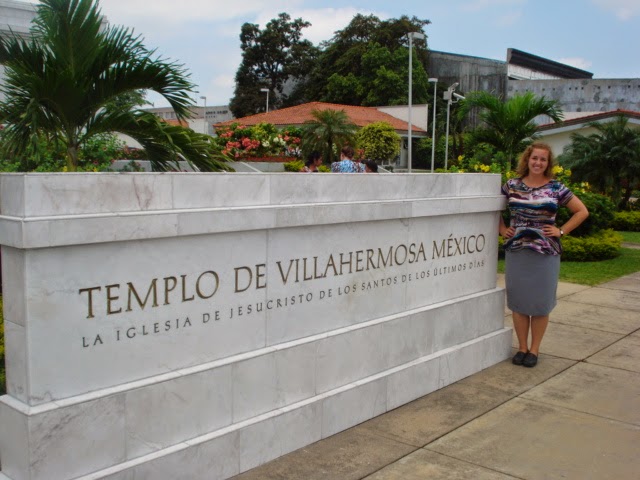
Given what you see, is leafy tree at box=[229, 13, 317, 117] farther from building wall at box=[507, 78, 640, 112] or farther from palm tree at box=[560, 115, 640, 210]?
palm tree at box=[560, 115, 640, 210]

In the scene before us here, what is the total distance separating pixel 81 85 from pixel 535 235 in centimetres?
386

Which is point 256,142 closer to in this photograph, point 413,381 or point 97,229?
point 413,381

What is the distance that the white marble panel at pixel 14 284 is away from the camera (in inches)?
121

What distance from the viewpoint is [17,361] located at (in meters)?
3.17

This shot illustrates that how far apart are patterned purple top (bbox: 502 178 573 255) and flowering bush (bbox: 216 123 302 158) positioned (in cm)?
1914

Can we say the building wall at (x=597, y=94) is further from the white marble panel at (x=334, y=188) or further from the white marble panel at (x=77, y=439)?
Result: the white marble panel at (x=77, y=439)

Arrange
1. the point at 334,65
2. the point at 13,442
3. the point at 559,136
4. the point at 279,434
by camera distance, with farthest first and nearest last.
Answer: the point at 334,65
the point at 559,136
the point at 279,434
the point at 13,442

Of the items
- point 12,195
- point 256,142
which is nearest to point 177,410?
point 12,195

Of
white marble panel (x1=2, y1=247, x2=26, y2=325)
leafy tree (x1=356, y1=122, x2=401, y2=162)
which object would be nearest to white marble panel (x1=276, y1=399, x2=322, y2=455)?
white marble panel (x1=2, y1=247, x2=26, y2=325)

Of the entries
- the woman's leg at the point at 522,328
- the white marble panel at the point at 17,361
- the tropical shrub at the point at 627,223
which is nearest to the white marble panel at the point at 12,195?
the white marble panel at the point at 17,361

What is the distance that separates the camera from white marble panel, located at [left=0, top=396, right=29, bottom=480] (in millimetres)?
3088

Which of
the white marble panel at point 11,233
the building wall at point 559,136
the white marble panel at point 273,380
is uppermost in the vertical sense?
the building wall at point 559,136

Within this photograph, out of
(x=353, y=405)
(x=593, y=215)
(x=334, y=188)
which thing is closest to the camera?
(x=334, y=188)

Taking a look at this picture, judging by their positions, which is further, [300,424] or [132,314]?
[300,424]
